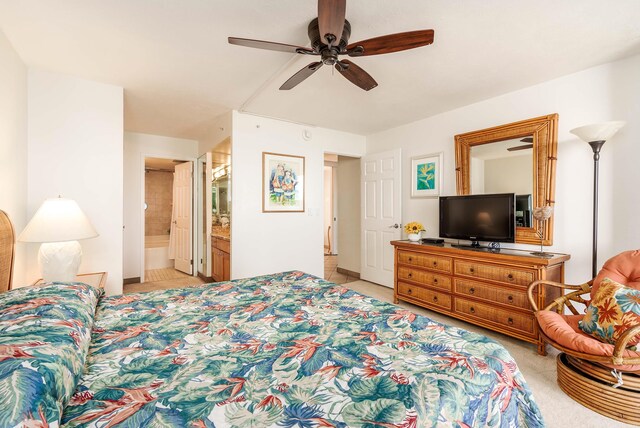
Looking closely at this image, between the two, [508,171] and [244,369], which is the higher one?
[508,171]

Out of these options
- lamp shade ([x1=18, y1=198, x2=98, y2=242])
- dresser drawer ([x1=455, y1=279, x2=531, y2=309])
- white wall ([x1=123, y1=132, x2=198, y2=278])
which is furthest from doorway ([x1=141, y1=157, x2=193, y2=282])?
dresser drawer ([x1=455, y1=279, x2=531, y2=309])

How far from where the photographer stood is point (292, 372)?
101 cm

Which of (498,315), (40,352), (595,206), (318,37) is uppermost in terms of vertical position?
(318,37)

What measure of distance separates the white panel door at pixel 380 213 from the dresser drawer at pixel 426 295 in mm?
748

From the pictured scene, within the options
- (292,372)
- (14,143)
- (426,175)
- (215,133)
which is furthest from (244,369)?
(215,133)

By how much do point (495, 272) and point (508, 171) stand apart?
116cm

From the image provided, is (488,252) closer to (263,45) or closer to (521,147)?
(521,147)

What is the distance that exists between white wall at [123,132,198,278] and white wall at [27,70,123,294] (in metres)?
1.94

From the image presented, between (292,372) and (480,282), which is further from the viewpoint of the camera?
(480,282)

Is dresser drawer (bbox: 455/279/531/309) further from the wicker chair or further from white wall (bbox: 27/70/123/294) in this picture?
white wall (bbox: 27/70/123/294)

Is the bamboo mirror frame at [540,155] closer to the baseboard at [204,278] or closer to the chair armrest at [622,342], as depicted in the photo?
the chair armrest at [622,342]

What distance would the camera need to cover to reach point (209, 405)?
0.83 m

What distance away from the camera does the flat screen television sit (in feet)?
9.89

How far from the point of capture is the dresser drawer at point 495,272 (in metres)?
2.60
